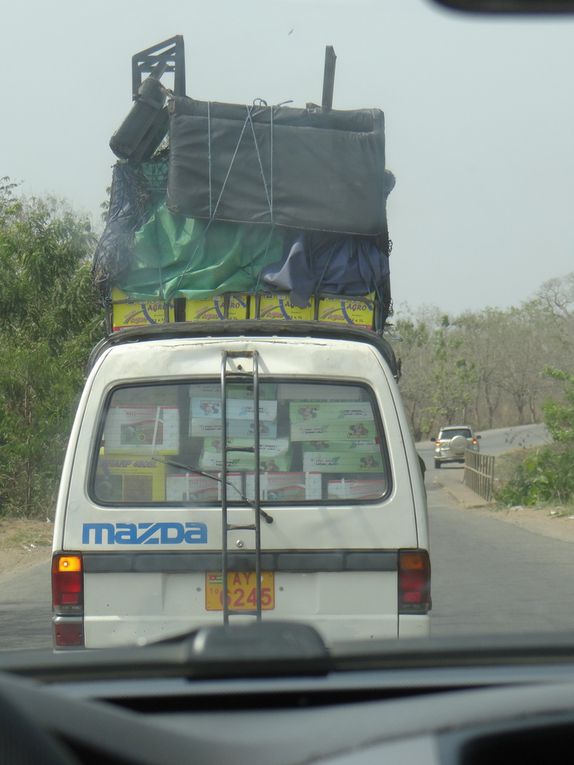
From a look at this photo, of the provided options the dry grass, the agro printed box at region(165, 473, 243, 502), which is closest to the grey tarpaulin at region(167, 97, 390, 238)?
the agro printed box at region(165, 473, 243, 502)

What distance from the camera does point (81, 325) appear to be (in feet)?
65.2

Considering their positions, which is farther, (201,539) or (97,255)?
(97,255)

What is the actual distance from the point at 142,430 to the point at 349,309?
8.20 feet

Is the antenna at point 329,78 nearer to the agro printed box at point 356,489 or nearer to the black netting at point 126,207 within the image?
the black netting at point 126,207

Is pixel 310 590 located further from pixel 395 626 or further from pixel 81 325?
pixel 81 325

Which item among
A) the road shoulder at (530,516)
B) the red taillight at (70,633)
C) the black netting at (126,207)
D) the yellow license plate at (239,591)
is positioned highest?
the black netting at (126,207)

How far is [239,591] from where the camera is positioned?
4738mm

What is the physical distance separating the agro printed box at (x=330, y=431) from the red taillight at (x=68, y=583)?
3.68ft

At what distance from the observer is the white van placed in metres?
4.71

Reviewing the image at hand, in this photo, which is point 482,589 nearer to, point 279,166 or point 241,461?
point 279,166

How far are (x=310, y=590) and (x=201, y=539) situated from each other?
52 cm

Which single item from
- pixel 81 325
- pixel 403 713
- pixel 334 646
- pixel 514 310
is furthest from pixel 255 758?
pixel 514 310

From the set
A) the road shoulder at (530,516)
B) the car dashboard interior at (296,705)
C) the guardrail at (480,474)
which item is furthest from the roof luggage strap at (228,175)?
the guardrail at (480,474)

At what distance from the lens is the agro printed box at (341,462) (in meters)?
4.96
